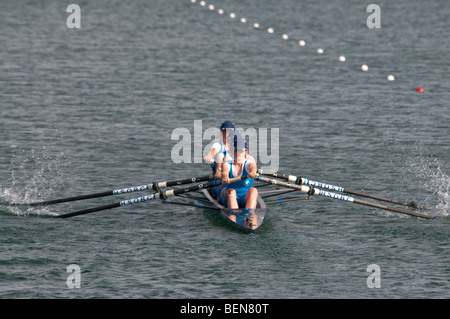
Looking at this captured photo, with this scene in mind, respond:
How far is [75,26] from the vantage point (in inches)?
2295

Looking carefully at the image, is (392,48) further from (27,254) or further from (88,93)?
(27,254)

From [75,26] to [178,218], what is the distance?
38495mm

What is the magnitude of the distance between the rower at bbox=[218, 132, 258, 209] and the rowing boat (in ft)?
0.67

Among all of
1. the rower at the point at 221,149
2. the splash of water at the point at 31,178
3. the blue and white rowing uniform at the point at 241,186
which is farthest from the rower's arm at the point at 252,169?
the splash of water at the point at 31,178

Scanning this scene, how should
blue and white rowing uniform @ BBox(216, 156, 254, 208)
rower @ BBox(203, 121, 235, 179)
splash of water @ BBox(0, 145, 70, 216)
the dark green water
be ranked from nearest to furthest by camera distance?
1. the dark green water
2. blue and white rowing uniform @ BBox(216, 156, 254, 208)
3. rower @ BBox(203, 121, 235, 179)
4. splash of water @ BBox(0, 145, 70, 216)

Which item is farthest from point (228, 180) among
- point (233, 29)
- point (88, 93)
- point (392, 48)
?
point (233, 29)

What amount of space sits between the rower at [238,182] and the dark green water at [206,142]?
2.81 ft

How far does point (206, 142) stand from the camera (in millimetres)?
31688

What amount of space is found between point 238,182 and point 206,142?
32.7 ft

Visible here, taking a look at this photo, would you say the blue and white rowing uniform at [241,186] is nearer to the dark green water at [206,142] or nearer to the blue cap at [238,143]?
the blue cap at [238,143]

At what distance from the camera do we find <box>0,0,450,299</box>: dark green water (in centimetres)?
1867

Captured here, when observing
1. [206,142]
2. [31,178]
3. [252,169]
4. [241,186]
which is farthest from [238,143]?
[206,142]

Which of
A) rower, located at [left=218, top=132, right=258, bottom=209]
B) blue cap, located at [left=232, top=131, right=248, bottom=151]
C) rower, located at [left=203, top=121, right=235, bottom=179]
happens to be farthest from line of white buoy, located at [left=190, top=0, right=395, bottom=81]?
rower, located at [left=218, top=132, right=258, bottom=209]

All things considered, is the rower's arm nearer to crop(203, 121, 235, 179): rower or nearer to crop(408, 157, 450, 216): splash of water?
crop(203, 121, 235, 179): rower
